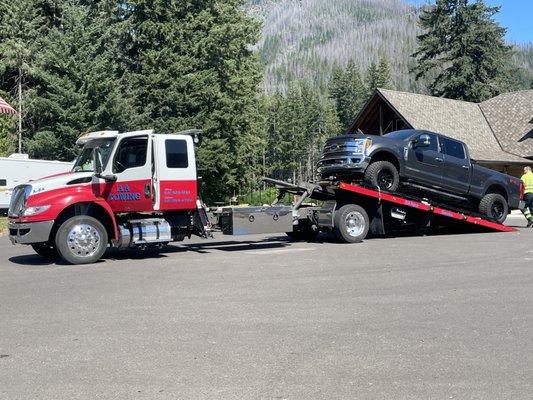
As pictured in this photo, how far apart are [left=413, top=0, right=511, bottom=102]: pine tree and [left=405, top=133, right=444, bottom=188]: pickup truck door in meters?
44.4

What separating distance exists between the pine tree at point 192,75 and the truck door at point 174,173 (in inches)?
949

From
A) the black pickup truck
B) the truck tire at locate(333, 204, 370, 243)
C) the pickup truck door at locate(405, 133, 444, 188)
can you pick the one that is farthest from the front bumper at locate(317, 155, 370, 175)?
the pickup truck door at locate(405, 133, 444, 188)

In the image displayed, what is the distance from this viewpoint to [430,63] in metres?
59.1

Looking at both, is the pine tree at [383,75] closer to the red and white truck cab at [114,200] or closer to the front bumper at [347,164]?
the front bumper at [347,164]

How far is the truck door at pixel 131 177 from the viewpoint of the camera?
1186cm

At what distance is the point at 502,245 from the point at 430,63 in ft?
160

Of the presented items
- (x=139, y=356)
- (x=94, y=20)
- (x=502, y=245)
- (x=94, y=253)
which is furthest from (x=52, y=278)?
(x=94, y=20)

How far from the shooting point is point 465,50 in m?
58.2

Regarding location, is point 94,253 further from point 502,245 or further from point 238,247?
point 502,245

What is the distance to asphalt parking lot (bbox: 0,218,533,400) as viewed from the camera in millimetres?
4758

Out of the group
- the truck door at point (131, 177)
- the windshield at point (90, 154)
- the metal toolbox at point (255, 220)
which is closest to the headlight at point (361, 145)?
the metal toolbox at point (255, 220)

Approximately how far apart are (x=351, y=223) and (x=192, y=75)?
25140 millimetres

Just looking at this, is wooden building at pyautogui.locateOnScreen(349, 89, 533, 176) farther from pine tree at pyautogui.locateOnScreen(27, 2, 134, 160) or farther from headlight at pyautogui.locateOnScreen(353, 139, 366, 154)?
headlight at pyautogui.locateOnScreen(353, 139, 366, 154)

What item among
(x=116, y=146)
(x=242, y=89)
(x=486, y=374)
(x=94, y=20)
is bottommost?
(x=486, y=374)
